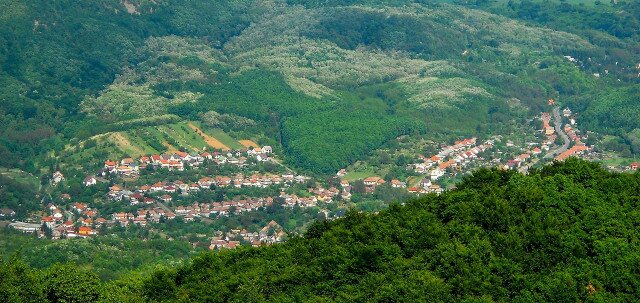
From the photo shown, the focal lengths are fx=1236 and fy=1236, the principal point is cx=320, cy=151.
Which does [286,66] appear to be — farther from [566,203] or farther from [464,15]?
[566,203]

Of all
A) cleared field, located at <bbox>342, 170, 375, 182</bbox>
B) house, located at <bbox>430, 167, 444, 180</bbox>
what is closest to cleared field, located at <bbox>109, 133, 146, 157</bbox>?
cleared field, located at <bbox>342, 170, 375, 182</bbox>

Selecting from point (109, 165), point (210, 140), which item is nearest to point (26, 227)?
point (109, 165)

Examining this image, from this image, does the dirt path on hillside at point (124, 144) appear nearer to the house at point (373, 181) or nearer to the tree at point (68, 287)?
the house at point (373, 181)

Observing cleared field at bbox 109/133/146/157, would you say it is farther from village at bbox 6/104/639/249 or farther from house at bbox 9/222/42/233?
house at bbox 9/222/42/233

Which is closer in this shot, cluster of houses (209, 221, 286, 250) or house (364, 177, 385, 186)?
cluster of houses (209, 221, 286, 250)

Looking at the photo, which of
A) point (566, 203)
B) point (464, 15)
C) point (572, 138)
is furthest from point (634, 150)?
point (566, 203)

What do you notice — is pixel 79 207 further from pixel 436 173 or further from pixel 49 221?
pixel 436 173
